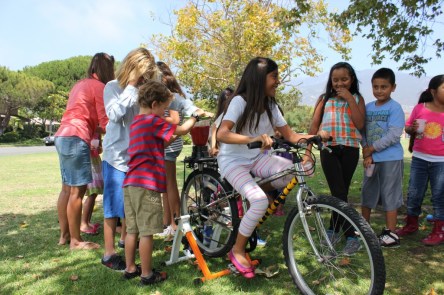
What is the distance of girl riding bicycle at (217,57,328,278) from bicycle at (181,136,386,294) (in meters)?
0.15

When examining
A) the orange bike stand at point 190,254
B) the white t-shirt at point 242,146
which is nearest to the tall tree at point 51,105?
the orange bike stand at point 190,254

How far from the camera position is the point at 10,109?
41.6m

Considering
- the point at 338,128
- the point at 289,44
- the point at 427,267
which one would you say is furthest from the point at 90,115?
the point at 289,44

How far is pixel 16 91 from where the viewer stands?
4044 cm

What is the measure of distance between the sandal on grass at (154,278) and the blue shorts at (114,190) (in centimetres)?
63

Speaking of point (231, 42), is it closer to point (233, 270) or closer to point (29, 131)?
point (233, 270)

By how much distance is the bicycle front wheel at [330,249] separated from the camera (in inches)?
104

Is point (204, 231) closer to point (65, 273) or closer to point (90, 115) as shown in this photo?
point (65, 273)

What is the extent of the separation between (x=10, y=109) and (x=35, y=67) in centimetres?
1175

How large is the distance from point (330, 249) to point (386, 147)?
59.7 inches

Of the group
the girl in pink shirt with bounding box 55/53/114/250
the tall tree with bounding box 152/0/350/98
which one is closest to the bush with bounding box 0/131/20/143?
the tall tree with bounding box 152/0/350/98

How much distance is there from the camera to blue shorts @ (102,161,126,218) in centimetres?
346

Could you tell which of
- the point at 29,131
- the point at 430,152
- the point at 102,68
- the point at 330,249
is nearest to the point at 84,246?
the point at 102,68

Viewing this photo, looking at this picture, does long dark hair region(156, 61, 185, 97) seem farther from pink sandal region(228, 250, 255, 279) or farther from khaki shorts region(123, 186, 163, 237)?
pink sandal region(228, 250, 255, 279)
